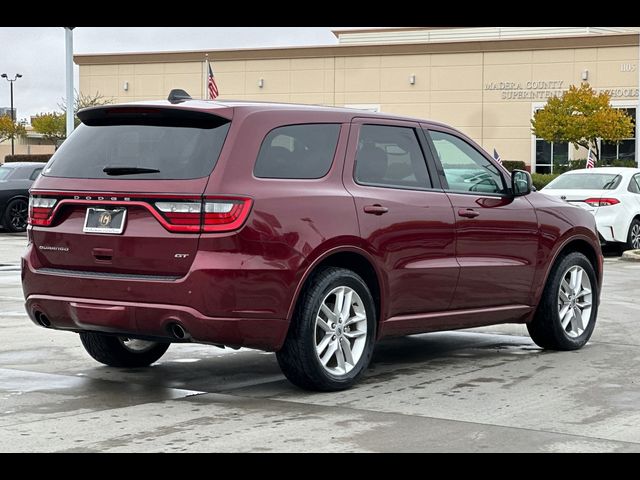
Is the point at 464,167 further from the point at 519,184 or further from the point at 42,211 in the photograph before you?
the point at 42,211

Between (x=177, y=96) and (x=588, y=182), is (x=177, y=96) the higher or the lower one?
the higher one

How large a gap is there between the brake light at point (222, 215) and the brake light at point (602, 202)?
14885 mm

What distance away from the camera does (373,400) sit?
738 centimetres

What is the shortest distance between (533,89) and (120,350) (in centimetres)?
5555

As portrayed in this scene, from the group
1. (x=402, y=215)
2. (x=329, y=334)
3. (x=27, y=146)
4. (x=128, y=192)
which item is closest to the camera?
(x=128, y=192)

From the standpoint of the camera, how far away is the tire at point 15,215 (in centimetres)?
2723

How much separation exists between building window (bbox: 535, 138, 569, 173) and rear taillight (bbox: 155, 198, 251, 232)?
53.0 m

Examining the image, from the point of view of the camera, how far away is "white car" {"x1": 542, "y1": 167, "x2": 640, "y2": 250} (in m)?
21.0

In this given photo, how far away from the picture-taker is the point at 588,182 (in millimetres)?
21500

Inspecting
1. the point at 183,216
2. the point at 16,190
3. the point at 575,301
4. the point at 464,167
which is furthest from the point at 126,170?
the point at 16,190

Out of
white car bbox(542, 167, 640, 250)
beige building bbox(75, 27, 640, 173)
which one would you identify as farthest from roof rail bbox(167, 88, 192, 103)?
beige building bbox(75, 27, 640, 173)
